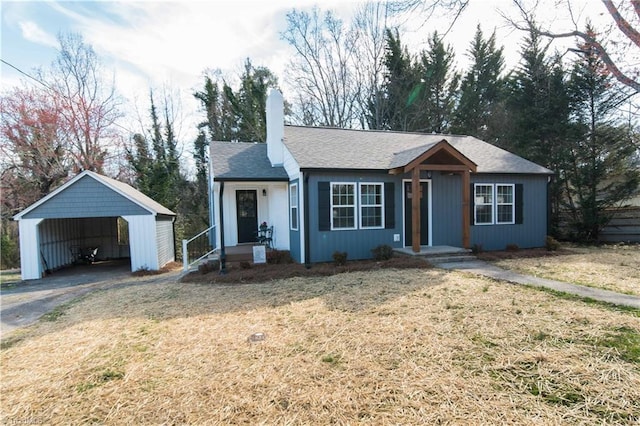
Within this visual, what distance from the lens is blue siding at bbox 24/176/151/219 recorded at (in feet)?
33.5

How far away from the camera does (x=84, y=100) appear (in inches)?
788

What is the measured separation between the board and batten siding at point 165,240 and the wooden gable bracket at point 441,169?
840 centimetres

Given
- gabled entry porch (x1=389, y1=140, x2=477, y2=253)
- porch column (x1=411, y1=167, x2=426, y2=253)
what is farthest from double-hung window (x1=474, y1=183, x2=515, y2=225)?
porch column (x1=411, y1=167, x2=426, y2=253)

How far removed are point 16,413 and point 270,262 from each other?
6.73 m

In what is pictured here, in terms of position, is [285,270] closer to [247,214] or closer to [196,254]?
[247,214]

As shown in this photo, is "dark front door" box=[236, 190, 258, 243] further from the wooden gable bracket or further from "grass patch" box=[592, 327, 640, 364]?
"grass patch" box=[592, 327, 640, 364]

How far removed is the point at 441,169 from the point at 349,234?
3.27 metres

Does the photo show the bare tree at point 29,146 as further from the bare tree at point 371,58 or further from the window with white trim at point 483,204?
the window with white trim at point 483,204

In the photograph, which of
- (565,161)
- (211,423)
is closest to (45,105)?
(211,423)

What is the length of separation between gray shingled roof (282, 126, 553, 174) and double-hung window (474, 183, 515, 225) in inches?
23.4

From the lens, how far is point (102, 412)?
8.96 feet

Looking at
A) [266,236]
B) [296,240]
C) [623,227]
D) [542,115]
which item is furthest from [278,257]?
[542,115]

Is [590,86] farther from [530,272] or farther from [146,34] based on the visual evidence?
[146,34]

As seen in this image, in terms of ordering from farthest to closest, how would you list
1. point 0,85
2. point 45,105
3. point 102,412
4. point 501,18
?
point 45,105 → point 0,85 → point 501,18 → point 102,412
